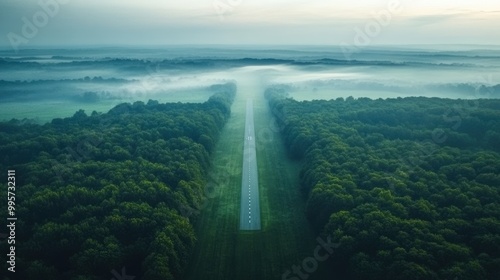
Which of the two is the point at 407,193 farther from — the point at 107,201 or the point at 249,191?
the point at 107,201

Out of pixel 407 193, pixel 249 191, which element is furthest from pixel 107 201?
pixel 407 193

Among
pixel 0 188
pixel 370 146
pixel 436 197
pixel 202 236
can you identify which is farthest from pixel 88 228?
pixel 370 146

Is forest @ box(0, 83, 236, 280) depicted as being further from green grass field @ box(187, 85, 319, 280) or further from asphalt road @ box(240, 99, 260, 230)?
asphalt road @ box(240, 99, 260, 230)

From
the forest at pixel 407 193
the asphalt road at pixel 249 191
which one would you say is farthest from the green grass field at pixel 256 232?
the forest at pixel 407 193

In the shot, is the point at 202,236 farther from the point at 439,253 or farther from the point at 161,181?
the point at 439,253

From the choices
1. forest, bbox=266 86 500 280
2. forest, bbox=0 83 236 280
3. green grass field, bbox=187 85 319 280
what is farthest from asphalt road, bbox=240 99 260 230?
forest, bbox=266 86 500 280

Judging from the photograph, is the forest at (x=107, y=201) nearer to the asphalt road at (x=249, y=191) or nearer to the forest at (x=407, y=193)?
the asphalt road at (x=249, y=191)

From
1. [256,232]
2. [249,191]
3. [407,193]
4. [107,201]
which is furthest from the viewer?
[249,191]
